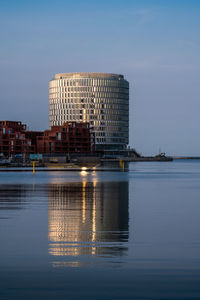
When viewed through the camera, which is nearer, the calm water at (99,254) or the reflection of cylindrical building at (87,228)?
the calm water at (99,254)

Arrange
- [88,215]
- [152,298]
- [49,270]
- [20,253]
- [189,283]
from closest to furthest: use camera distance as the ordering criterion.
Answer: [152,298] < [189,283] < [49,270] < [20,253] < [88,215]

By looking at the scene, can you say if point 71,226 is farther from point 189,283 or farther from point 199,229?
point 189,283

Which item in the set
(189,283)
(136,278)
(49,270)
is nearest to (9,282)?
(49,270)

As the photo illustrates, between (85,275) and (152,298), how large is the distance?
2.88 meters

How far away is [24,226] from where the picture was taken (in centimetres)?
2819

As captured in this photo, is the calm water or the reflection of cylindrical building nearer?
the calm water

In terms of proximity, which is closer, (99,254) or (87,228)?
(99,254)

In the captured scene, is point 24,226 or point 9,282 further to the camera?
point 24,226

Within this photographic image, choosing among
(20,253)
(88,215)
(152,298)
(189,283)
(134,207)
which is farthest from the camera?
(134,207)

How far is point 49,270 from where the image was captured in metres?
16.3

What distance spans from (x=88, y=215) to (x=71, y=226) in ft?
18.4

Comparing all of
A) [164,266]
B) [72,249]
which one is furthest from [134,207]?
[164,266]

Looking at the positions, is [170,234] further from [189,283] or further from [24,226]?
[189,283]

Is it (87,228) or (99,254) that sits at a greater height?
(99,254)
